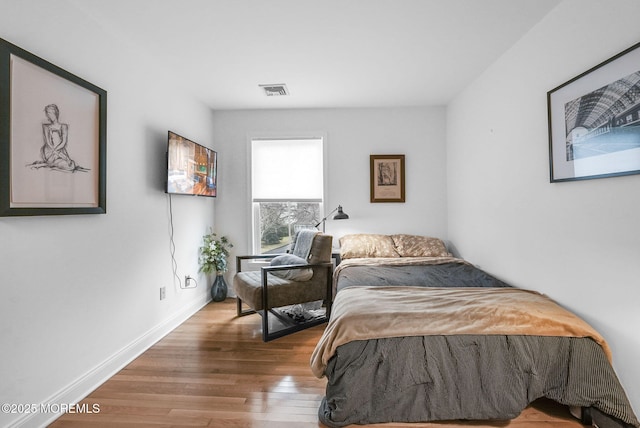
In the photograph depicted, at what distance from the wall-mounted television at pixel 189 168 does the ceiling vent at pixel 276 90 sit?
97 centimetres

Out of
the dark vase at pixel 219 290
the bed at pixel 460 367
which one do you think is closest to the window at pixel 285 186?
the dark vase at pixel 219 290

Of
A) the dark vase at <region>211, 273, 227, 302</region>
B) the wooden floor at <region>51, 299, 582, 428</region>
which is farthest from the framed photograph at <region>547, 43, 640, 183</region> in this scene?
the dark vase at <region>211, 273, 227, 302</region>

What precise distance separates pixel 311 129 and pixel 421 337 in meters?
3.06

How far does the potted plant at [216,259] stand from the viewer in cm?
360

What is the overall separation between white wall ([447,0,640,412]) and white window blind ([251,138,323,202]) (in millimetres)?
1866

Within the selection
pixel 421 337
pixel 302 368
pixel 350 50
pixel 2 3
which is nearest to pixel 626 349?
pixel 421 337

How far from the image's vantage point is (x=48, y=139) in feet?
5.55

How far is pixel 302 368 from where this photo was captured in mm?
2246

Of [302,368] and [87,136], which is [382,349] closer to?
[302,368]

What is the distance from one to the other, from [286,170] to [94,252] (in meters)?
2.47

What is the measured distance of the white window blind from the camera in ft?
13.4

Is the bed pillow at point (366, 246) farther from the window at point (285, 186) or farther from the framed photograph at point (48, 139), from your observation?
the framed photograph at point (48, 139)

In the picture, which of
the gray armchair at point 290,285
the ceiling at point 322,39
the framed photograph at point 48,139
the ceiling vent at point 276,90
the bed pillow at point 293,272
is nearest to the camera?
the framed photograph at point 48,139

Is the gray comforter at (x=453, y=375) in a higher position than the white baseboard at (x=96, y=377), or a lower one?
higher
